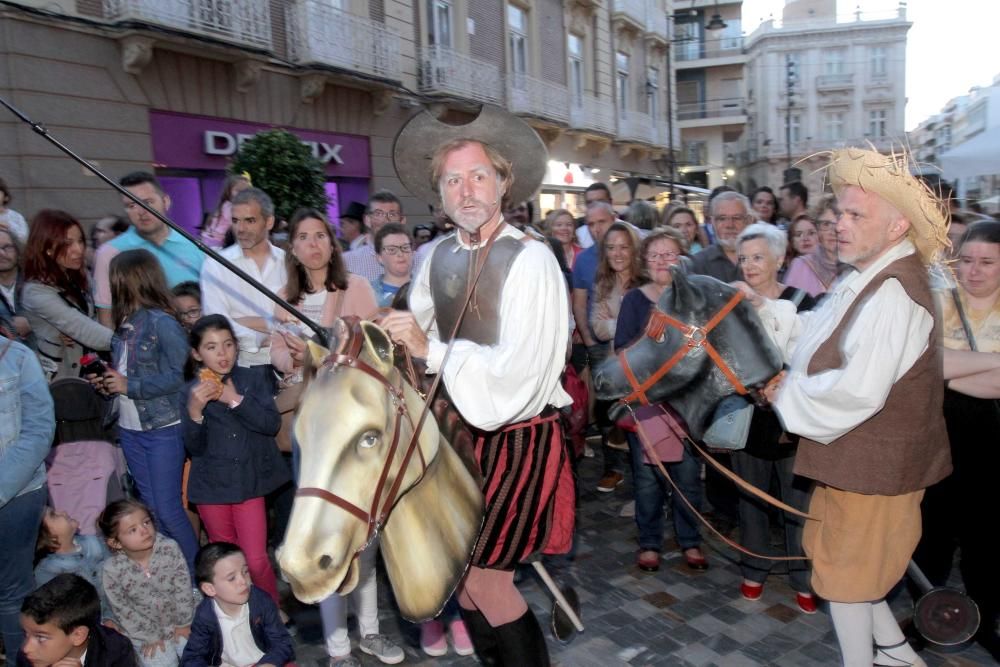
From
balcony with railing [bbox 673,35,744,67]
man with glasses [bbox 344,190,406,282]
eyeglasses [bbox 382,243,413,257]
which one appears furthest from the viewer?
balcony with railing [bbox 673,35,744,67]

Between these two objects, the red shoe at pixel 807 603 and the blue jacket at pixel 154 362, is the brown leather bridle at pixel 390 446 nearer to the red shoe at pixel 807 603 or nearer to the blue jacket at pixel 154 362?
the blue jacket at pixel 154 362

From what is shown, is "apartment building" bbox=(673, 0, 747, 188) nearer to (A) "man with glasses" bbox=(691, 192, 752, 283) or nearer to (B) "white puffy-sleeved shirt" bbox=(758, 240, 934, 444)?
(A) "man with glasses" bbox=(691, 192, 752, 283)

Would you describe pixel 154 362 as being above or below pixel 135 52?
below

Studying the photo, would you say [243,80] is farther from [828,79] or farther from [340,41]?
[828,79]

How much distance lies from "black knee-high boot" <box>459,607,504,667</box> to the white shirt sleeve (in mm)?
1285

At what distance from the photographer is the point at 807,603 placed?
374 centimetres

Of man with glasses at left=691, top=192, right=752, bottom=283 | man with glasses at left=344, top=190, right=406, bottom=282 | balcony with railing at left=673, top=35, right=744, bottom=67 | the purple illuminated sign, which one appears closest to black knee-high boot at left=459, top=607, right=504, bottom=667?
man with glasses at left=691, top=192, right=752, bottom=283

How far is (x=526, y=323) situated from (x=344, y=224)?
6.34 metres

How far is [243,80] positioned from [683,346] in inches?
389

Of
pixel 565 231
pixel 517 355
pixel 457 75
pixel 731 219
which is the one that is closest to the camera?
pixel 517 355

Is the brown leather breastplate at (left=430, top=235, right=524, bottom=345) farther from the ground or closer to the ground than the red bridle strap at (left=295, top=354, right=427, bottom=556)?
farther from the ground

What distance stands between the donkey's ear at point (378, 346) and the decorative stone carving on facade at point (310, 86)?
1105 centimetres

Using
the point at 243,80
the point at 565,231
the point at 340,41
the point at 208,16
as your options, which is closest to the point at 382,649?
the point at 565,231

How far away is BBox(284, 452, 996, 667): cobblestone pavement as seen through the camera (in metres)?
3.36
